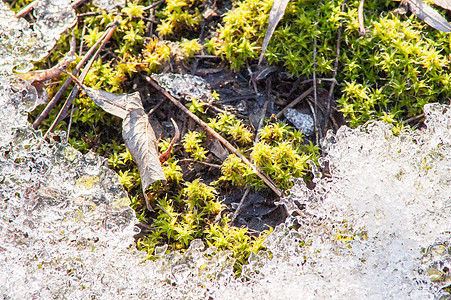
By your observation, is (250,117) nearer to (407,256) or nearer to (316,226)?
(316,226)

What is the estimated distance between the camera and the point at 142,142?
264 centimetres

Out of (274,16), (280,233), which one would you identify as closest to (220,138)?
(280,233)

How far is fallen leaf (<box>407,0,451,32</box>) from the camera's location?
9.37ft

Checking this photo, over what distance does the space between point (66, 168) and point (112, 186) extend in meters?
0.30

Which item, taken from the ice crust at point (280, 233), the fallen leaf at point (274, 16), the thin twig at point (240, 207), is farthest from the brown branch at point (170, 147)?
the fallen leaf at point (274, 16)

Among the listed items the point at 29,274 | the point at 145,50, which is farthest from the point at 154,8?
the point at 29,274

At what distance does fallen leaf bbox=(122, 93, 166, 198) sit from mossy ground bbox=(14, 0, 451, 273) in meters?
0.13

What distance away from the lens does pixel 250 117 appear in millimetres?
2834

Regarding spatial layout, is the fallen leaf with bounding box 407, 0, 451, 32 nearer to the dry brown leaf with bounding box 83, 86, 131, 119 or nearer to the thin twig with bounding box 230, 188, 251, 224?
the thin twig with bounding box 230, 188, 251, 224

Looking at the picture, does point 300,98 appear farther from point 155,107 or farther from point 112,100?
point 112,100

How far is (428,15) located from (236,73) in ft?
4.53

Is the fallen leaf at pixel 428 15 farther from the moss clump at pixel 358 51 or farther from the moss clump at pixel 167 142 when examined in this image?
the moss clump at pixel 167 142

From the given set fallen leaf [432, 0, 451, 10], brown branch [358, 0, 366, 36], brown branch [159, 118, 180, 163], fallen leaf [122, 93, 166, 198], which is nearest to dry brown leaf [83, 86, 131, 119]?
fallen leaf [122, 93, 166, 198]

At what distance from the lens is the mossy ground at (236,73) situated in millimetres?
2637
